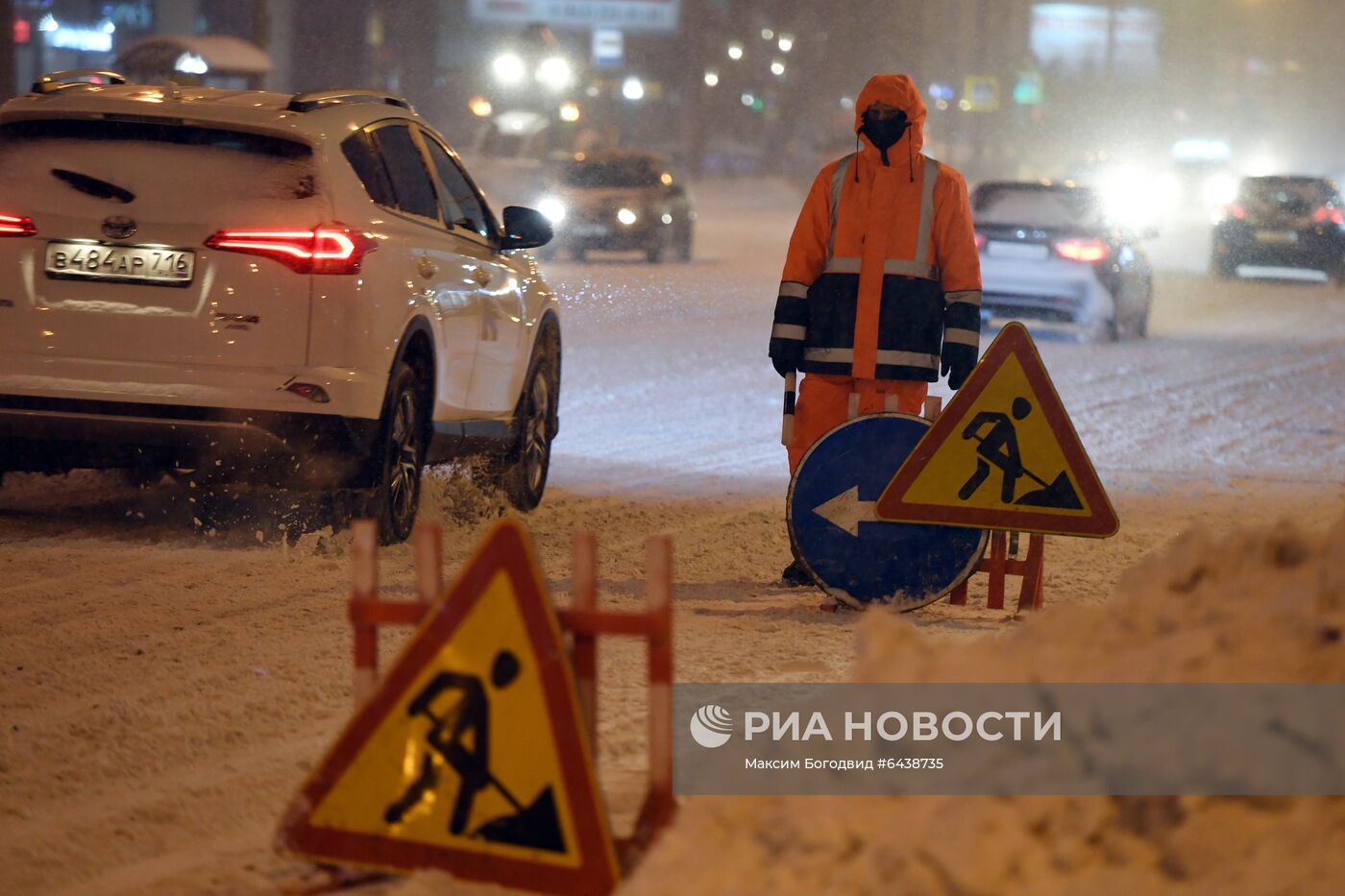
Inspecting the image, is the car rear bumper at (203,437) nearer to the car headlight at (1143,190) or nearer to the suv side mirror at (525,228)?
the suv side mirror at (525,228)

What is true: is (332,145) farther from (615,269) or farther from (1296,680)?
(615,269)

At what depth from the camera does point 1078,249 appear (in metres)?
17.8

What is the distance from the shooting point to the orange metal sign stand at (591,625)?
130 inches

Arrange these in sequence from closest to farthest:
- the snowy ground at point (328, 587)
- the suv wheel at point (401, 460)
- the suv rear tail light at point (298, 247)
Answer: the snowy ground at point (328, 587)
the suv rear tail light at point (298, 247)
the suv wheel at point (401, 460)

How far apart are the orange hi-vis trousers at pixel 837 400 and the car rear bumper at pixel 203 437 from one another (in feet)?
5.03

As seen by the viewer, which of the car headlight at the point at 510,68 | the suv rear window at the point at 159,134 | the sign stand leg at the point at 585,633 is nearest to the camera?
the sign stand leg at the point at 585,633

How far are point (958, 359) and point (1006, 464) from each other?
23.7 inches

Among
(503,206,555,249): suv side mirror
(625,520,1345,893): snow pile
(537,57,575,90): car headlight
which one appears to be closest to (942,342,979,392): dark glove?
(503,206,555,249): suv side mirror

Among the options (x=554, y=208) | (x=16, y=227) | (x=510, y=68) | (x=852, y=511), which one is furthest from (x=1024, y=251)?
(x=510, y=68)

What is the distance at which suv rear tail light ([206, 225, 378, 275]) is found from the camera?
6.30 m

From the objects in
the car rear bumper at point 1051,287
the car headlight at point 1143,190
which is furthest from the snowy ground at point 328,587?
the car headlight at point 1143,190

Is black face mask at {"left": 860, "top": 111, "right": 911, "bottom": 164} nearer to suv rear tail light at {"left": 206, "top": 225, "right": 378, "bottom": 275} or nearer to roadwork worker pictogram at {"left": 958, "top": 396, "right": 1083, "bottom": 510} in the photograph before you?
roadwork worker pictogram at {"left": 958, "top": 396, "right": 1083, "bottom": 510}

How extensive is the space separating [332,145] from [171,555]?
5.43ft

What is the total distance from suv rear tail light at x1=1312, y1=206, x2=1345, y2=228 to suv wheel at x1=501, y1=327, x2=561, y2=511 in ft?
73.4
